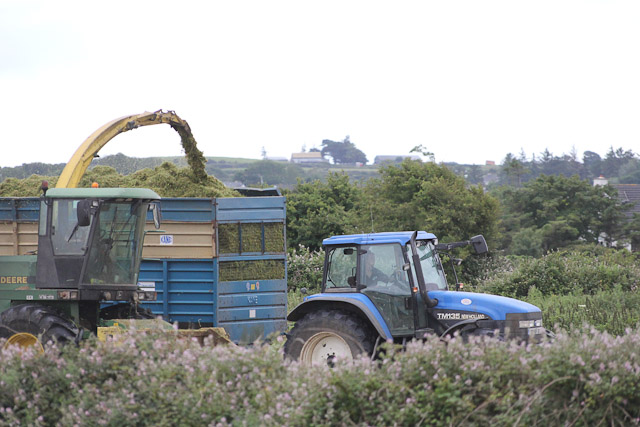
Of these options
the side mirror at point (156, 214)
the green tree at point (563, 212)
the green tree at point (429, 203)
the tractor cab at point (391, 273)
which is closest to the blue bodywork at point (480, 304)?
the tractor cab at point (391, 273)

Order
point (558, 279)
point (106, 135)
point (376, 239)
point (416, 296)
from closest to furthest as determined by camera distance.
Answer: point (416, 296) → point (376, 239) → point (106, 135) → point (558, 279)

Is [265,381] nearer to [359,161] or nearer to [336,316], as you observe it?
[336,316]

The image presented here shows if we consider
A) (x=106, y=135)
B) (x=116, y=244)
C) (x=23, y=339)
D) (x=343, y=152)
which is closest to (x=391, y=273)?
(x=116, y=244)

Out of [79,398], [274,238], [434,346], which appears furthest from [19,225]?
[434,346]

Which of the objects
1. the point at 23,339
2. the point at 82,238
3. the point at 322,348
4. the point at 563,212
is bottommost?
the point at 322,348

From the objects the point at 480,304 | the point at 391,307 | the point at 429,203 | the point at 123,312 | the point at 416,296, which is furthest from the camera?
the point at 429,203

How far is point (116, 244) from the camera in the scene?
984 centimetres

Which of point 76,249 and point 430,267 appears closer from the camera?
point 430,267

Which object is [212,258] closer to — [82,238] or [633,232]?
[82,238]

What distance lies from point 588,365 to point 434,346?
1162mm

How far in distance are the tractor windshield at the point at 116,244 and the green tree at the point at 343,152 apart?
6849 inches

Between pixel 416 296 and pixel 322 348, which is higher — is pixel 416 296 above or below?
above

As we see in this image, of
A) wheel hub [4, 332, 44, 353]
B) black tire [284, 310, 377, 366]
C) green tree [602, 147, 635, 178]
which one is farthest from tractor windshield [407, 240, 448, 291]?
green tree [602, 147, 635, 178]

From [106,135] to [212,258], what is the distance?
2.75m
